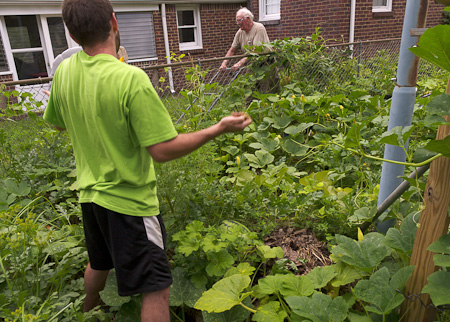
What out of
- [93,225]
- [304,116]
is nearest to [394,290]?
[93,225]

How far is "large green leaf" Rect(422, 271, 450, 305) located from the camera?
1294 mm

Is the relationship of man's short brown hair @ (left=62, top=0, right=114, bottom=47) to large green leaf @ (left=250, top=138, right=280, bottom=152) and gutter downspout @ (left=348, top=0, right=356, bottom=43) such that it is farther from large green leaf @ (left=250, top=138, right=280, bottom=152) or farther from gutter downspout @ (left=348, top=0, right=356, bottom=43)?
gutter downspout @ (left=348, top=0, right=356, bottom=43)

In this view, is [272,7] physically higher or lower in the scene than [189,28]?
higher

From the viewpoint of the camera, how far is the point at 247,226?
8.15 feet

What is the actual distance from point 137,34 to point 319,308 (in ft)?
37.8

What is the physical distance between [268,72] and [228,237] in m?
3.73

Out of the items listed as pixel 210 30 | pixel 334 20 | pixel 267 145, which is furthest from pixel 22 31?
pixel 267 145

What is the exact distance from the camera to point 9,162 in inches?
127

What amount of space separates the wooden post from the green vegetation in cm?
7

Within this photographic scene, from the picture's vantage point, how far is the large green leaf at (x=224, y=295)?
5.61ft

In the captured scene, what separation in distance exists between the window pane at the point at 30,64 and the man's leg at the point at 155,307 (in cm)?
1075

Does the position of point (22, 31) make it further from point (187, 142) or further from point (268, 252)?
point (187, 142)

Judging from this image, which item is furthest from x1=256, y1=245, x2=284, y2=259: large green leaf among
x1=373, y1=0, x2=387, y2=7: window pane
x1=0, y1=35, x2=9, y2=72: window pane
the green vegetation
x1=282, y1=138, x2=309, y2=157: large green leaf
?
x1=373, y1=0, x2=387, y2=7: window pane

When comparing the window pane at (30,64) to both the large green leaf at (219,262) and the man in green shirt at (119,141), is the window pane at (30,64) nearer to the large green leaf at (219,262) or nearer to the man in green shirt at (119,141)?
the man in green shirt at (119,141)
